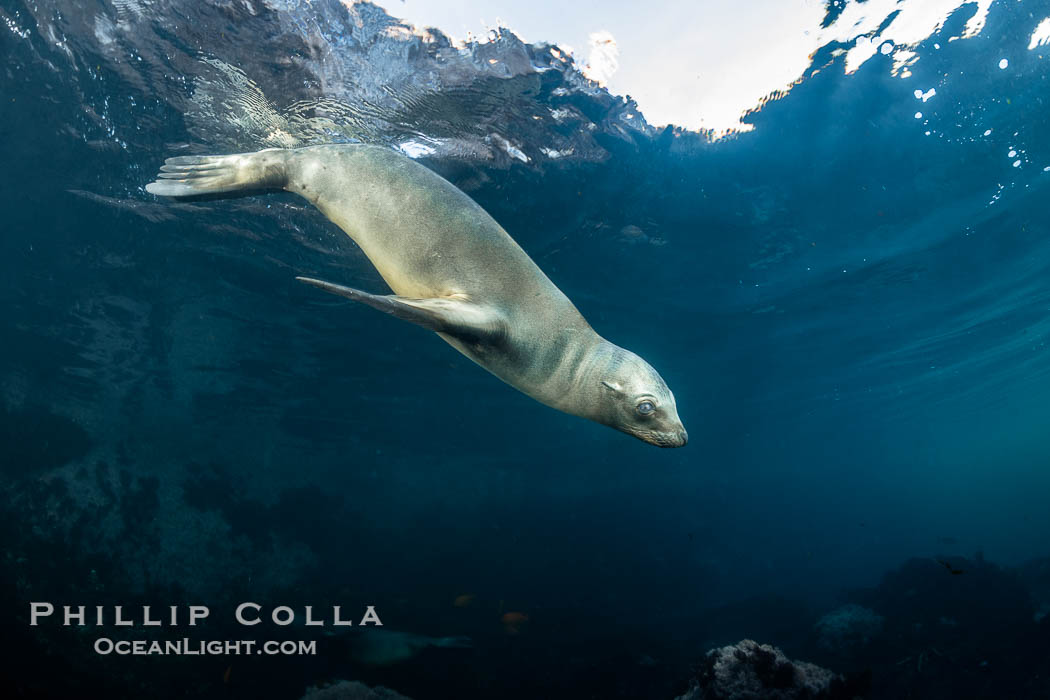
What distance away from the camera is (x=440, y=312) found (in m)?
2.32

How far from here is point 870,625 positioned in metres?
13.4

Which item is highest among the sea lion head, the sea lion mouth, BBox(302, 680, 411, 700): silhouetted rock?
the sea lion head

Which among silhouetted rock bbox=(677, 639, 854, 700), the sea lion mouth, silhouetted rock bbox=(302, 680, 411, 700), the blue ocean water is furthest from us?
silhouetted rock bbox=(302, 680, 411, 700)

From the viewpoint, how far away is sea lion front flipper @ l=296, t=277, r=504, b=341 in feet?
6.94

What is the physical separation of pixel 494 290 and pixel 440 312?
595 mm

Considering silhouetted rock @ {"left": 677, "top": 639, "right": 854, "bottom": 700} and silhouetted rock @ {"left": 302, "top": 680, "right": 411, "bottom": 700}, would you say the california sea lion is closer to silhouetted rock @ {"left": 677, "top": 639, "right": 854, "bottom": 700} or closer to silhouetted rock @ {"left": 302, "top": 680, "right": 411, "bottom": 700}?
silhouetted rock @ {"left": 677, "top": 639, "right": 854, "bottom": 700}

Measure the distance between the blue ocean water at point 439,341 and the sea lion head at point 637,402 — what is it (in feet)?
11.2

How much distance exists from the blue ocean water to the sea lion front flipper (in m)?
4.22

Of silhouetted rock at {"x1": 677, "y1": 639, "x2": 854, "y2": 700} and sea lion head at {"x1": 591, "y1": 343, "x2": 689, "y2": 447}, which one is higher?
sea lion head at {"x1": 591, "y1": 343, "x2": 689, "y2": 447}

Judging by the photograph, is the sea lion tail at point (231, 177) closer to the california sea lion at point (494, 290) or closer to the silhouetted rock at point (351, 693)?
the california sea lion at point (494, 290)

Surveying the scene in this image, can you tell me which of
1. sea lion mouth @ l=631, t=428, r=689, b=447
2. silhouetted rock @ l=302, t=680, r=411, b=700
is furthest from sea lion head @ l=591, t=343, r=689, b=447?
silhouetted rock @ l=302, t=680, r=411, b=700

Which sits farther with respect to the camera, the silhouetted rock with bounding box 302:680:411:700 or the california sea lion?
the silhouetted rock with bounding box 302:680:411:700

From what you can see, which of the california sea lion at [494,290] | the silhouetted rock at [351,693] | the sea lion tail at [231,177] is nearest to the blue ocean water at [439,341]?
the silhouetted rock at [351,693]

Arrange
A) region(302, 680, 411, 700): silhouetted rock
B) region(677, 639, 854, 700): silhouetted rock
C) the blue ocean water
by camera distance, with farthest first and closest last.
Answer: region(302, 680, 411, 700): silhouetted rock
the blue ocean water
region(677, 639, 854, 700): silhouetted rock
